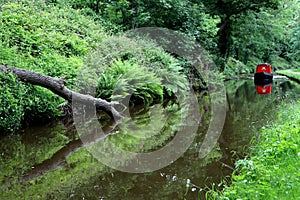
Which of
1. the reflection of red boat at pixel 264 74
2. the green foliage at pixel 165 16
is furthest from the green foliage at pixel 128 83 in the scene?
the reflection of red boat at pixel 264 74

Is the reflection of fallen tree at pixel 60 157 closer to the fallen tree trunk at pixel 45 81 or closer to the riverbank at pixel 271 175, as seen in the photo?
the fallen tree trunk at pixel 45 81

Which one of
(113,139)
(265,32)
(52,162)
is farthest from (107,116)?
(265,32)

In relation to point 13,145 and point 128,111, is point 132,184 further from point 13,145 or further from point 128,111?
point 128,111

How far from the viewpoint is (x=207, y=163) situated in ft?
17.0

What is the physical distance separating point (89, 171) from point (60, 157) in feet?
3.16

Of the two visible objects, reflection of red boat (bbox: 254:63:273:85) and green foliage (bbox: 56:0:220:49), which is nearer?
green foliage (bbox: 56:0:220:49)

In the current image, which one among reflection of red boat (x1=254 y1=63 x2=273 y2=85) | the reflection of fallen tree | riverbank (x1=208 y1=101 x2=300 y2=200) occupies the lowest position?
the reflection of fallen tree

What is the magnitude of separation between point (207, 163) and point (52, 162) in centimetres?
247

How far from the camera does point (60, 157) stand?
569 centimetres

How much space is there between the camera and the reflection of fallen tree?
4.84 meters

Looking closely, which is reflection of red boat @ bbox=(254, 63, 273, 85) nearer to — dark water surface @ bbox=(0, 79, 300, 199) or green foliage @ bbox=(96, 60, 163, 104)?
green foliage @ bbox=(96, 60, 163, 104)

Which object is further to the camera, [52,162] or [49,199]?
[52,162]

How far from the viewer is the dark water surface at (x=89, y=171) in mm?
4164

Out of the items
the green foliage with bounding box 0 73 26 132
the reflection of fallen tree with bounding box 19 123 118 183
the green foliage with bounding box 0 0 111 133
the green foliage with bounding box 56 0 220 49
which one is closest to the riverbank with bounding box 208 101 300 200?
the reflection of fallen tree with bounding box 19 123 118 183
